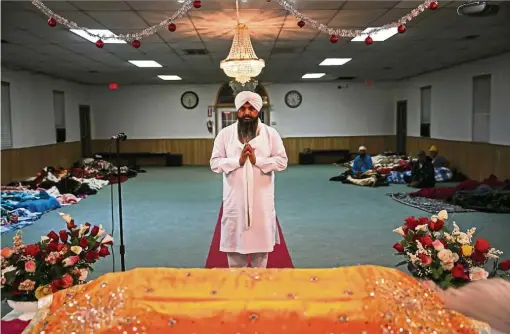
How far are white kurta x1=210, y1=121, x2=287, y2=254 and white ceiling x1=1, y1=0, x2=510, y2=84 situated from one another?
7.50ft

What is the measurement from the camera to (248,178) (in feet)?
12.1

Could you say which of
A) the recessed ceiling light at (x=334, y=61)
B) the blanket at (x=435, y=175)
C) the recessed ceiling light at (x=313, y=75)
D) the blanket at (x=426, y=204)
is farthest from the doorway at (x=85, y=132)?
the blanket at (x=426, y=204)

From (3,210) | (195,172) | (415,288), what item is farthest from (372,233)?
(195,172)

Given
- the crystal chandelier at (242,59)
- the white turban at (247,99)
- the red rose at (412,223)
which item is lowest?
the red rose at (412,223)

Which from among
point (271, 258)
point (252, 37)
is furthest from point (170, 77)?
point (271, 258)

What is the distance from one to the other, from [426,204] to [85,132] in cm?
1192

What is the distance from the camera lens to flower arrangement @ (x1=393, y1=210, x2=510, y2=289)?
7.55 feet

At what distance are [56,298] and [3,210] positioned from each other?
6284 mm

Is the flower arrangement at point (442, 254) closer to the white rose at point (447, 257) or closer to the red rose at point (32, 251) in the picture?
the white rose at point (447, 257)

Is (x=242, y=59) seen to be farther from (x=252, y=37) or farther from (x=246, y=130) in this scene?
(x=246, y=130)

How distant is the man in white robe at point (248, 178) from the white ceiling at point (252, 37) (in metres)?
2.22

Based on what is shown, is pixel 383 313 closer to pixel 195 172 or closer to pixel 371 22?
pixel 371 22

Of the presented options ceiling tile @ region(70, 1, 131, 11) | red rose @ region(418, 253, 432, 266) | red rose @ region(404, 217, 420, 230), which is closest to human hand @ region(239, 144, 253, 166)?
red rose @ region(404, 217, 420, 230)

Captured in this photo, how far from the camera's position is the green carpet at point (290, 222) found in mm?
5207
